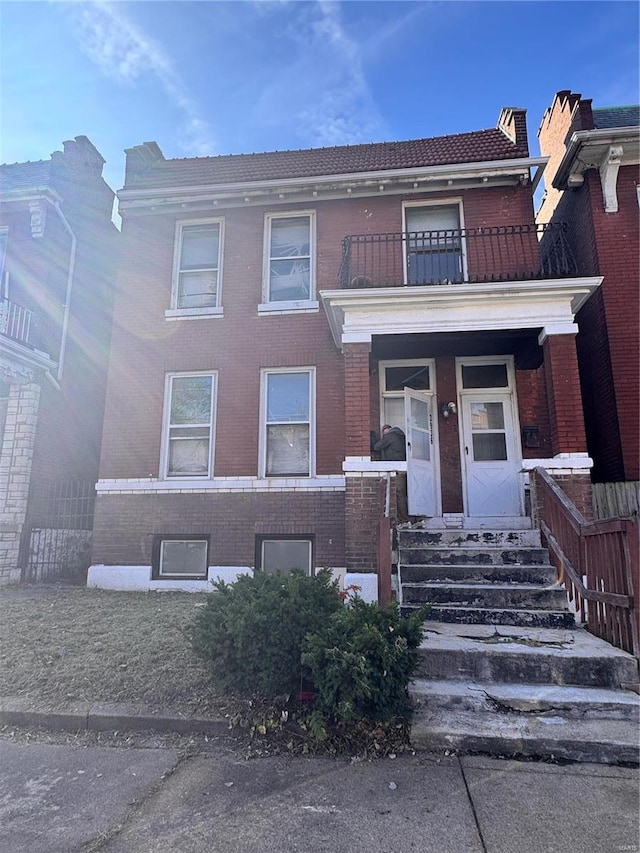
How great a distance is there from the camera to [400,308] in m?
7.86

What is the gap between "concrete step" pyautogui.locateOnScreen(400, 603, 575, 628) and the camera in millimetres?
5430

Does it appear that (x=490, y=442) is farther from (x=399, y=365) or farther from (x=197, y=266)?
(x=197, y=266)

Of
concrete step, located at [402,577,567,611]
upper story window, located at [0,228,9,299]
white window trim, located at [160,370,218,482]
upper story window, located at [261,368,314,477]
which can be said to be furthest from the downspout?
concrete step, located at [402,577,567,611]

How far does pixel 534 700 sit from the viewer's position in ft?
13.2

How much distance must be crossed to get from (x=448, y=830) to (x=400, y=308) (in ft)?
21.1

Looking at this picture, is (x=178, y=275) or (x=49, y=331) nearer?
(x=178, y=275)

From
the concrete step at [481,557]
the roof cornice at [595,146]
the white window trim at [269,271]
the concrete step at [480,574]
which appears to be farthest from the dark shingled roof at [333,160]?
the concrete step at [480,574]

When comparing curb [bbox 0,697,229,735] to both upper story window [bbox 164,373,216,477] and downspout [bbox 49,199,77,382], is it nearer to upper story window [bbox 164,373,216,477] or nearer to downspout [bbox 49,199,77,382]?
upper story window [bbox 164,373,216,477]

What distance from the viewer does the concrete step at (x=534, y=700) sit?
3.93 meters

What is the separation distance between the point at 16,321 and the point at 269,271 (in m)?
5.16

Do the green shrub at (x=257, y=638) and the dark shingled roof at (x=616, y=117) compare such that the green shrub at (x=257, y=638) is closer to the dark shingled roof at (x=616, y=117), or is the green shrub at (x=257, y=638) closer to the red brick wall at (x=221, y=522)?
the red brick wall at (x=221, y=522)

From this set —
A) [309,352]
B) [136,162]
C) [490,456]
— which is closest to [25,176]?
[136,162]

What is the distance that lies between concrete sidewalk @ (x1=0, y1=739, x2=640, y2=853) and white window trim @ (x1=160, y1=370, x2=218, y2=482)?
590 centimetres

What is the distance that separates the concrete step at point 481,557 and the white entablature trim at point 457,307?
3216mm
